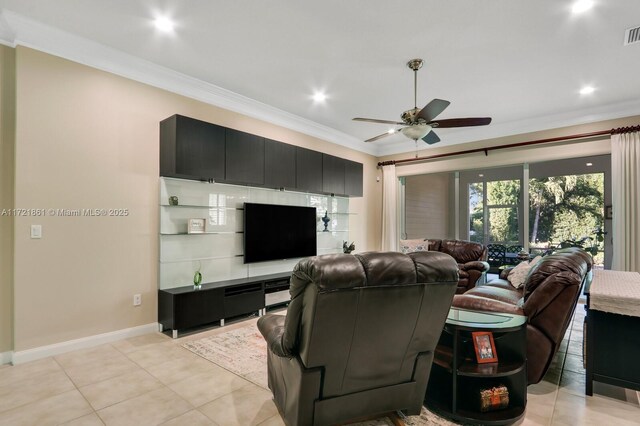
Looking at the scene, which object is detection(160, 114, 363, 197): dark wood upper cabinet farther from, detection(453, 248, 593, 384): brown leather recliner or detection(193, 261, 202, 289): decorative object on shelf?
detection(453, 248, 593, 384): brown leather recliner

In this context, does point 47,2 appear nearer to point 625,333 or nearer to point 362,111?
point 362,111

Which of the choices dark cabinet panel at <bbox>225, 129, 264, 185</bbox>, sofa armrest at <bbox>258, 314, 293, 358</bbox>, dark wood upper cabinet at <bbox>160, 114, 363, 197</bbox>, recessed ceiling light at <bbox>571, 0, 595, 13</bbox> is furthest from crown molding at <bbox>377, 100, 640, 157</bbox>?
sofa armrest at <bbox>258, 314, 293, 358</bbox>

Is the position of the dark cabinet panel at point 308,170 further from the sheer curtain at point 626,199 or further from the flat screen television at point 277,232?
the sheer curtain at point 626,199

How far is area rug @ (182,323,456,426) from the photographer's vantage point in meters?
2.02

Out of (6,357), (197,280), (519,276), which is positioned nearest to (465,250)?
(519,276)

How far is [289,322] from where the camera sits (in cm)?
160

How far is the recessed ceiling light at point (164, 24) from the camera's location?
111 inches

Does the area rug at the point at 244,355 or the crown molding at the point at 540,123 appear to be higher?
the crown molding at the point at 540,123

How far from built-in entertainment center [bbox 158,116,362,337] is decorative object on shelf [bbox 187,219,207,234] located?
1 cm

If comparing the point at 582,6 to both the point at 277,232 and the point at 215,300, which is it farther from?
the point at 215,300

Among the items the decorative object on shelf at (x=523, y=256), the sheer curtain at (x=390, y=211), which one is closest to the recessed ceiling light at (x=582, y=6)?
the decorative object on shelf at (x=523, y=256)

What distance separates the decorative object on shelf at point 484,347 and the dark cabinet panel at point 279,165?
3.22 metres

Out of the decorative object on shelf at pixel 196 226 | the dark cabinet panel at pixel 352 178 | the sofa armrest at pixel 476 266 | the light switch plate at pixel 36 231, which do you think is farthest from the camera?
the dark cabinet panel at pixel 352 178

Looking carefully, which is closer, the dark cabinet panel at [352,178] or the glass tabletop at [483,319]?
the glass tabletop at [483,319]
